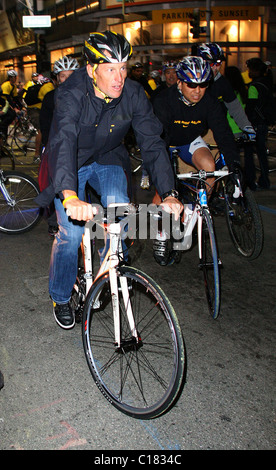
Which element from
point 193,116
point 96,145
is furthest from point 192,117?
point 96,145

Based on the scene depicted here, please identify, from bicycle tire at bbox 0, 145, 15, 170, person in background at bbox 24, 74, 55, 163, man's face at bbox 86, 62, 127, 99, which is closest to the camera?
man's face at bbox 86, 62, 127, 99

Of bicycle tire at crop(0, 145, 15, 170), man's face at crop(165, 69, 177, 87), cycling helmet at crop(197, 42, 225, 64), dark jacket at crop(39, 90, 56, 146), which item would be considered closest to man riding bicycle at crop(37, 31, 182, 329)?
dark jacket at crop(39, 90, 56, 146)

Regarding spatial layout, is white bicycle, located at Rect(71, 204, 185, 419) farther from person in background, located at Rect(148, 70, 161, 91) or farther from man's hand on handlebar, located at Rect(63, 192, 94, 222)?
person in background, located at Rect(148, 70, 161, 91)

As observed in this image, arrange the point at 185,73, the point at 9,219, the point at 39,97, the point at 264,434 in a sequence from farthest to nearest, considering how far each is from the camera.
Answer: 1. the point at 39,97
2. the point at 9,219
3. the point at 185,73
4. the point at 264,434

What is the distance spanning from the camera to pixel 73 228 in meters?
3.13

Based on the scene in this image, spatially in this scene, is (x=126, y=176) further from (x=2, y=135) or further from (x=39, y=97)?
(x=39, y=97)

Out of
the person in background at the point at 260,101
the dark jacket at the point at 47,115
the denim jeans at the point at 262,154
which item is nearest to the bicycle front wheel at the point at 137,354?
the dark jacket at the point at 47,115

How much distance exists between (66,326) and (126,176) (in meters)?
1.23

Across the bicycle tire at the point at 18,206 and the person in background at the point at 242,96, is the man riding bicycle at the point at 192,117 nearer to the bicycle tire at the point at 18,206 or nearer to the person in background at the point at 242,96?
the bicycle tire at the point at 18,206

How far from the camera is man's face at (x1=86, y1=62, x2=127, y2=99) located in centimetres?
283

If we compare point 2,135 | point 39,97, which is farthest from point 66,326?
point 39,97

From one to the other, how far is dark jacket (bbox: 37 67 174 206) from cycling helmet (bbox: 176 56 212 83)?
143cm

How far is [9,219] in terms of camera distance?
6.31 m

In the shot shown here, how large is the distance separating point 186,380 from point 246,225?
2470mm
